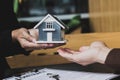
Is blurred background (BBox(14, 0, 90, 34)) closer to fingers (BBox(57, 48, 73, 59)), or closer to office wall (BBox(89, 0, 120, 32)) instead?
Result: office wall (BBox(89, 0, 120, 32))

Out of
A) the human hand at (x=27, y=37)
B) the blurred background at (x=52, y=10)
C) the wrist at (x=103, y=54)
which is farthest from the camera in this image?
the blurred background at (x=52, y=10)

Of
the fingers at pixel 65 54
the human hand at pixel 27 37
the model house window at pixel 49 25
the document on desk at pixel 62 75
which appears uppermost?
the model house window at pixel 49 25

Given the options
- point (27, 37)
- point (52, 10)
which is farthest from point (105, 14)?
point (27, 37)

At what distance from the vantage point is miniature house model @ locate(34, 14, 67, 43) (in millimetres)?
965

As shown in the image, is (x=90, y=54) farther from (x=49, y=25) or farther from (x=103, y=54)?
(x=49, y=25)

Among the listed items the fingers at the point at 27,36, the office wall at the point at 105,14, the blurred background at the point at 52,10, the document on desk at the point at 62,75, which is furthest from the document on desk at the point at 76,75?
the office wall at the point at 105,14

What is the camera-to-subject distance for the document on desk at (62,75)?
0.90m

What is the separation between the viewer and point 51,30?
0.98m

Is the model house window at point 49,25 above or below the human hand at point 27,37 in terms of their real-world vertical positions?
above

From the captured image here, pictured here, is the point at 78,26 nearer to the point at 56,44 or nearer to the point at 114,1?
the point at 114,1

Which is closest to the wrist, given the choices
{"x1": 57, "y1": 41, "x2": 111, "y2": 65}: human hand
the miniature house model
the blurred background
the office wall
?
{"x1": 57, "y1": 41, "x2": 111, "y2": 65}: human hand

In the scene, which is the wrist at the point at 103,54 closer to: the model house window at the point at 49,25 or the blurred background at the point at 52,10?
the model house window at the point at 49,25

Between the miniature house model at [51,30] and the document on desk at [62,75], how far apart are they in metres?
0.10

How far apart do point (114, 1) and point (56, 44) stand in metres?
1.96
